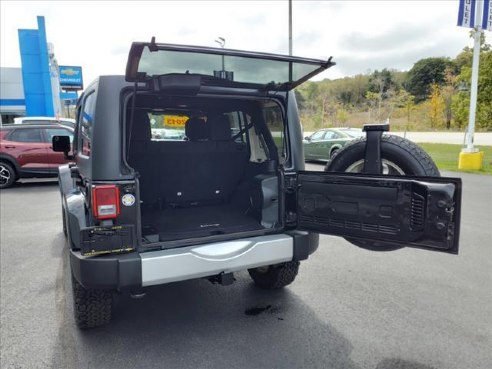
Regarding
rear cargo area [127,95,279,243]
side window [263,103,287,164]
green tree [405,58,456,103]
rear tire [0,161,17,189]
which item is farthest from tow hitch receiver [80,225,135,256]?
green tree [405,58,456,103]

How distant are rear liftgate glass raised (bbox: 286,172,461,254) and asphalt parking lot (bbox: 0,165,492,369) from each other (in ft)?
2.52

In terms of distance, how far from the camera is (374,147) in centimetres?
283

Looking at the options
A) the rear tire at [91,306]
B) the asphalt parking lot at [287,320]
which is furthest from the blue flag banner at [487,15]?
the rear tire at [91,306]

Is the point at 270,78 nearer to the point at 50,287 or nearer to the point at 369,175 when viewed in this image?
the point at 369,175

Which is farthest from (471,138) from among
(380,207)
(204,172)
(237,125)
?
(380,207)

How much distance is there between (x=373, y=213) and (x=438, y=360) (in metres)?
1.05

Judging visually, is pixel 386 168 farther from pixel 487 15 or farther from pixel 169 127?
pixel 487 15

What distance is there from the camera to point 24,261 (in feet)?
14.9

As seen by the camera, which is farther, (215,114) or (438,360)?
(215,114)

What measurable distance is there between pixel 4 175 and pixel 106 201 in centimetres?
946

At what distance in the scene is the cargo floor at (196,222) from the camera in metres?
2.95

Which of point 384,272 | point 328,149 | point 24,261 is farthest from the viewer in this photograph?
point 328,149

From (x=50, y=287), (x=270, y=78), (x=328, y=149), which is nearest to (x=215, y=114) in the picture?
(x=270, y=78)

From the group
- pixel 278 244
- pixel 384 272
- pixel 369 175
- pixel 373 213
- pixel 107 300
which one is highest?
pixel 369 175
